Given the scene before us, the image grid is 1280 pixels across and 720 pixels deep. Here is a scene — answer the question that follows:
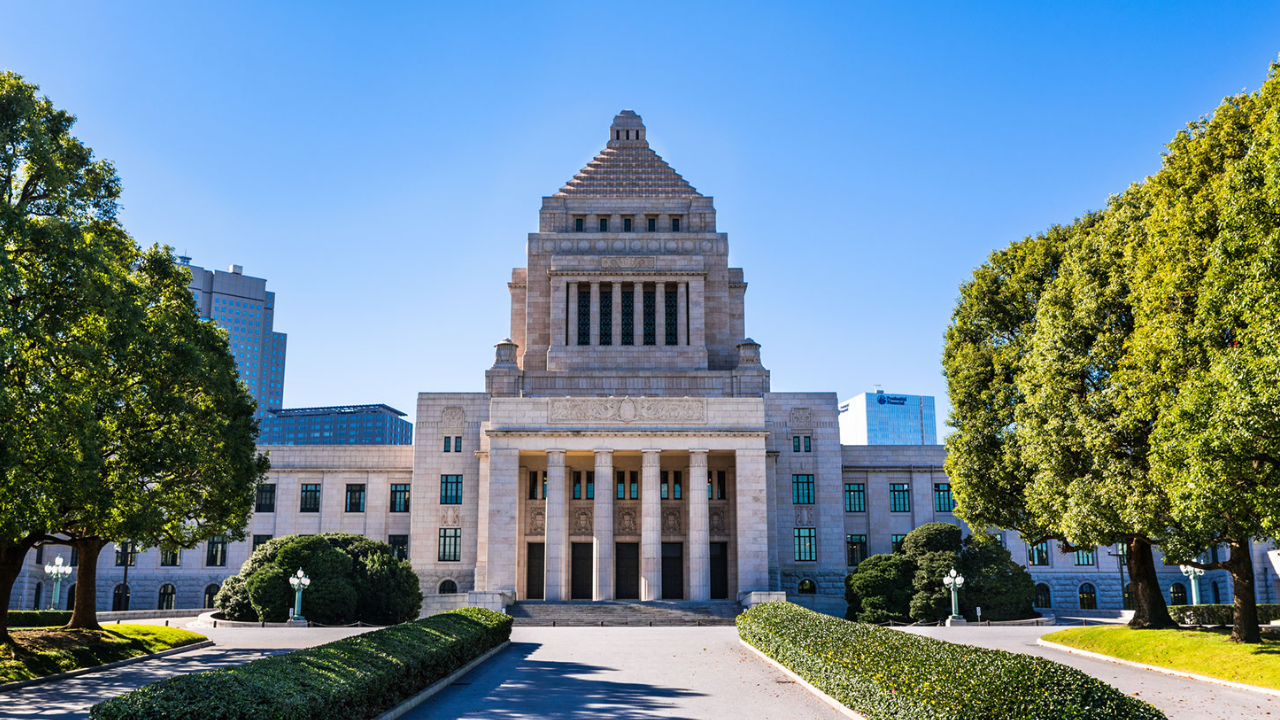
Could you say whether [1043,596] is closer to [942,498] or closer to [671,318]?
[942,498]

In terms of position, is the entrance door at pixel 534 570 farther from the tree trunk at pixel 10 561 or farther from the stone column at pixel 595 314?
the tree trunk at pixel 10 561

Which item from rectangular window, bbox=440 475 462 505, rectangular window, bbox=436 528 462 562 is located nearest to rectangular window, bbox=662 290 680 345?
rectangular window, bbox=440 475 462 505

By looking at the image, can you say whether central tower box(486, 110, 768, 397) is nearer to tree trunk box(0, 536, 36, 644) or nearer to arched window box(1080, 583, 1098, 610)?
arched window box(1080, 583, 1098, 610)

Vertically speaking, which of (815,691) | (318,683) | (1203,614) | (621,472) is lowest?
(1203,614)

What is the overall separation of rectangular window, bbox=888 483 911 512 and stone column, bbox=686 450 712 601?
1591 centimetres

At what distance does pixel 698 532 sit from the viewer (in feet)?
165

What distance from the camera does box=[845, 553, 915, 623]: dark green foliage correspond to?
49406 mm

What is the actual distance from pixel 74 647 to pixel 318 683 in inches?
596

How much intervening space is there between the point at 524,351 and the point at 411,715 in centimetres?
4574

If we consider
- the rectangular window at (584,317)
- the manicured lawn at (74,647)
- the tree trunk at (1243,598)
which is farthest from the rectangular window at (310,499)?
the tree trunk at (1243,598)

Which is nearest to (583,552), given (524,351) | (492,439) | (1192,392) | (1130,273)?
(492,439)

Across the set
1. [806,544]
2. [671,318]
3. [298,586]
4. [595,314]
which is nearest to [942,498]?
[806,544]

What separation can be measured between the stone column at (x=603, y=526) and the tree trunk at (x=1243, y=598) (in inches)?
1199

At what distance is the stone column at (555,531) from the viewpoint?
49375mm
